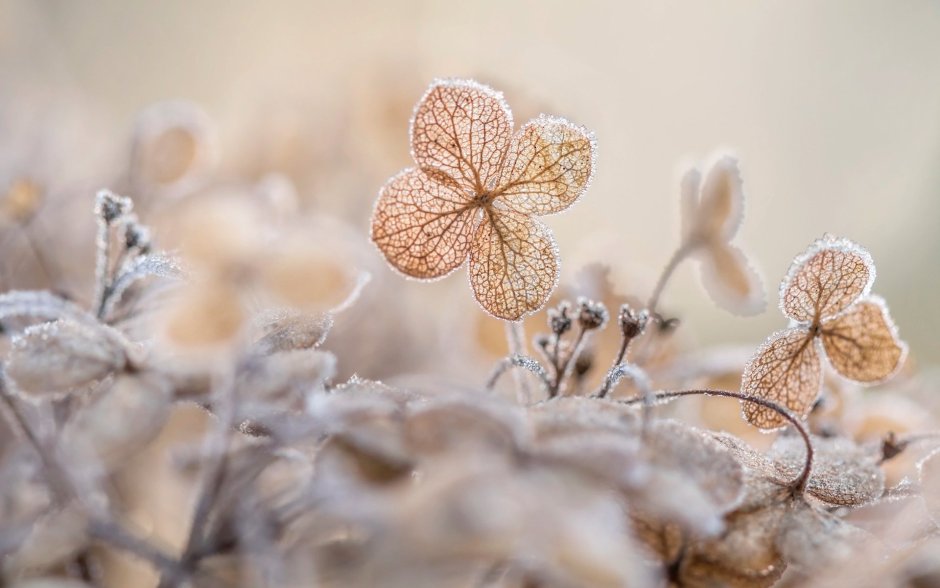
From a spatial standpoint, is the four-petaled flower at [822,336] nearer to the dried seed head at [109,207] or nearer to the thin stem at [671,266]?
the thin stem at [671,266]

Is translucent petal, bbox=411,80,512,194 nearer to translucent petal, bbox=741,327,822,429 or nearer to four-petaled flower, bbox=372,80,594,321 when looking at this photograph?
four-petaled flower, bbox=372,80,594,321

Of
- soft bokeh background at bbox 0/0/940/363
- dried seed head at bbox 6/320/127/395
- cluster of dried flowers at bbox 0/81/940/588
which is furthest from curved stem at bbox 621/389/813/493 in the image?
soft bokeh background at bbox 0/0/940/363

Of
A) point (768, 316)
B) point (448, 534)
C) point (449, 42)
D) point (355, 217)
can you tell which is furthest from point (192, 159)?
point (768, 316)

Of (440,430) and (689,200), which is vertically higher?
(689,200)

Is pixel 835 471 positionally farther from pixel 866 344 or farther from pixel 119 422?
pixel 119 422

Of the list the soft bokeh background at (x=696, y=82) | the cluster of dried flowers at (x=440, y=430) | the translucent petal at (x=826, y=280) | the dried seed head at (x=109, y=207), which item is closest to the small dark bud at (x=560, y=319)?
the cluster of dried flowers at (x=440, y=430)

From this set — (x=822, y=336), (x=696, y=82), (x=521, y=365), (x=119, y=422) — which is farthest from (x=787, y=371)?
(x=696, y=82)

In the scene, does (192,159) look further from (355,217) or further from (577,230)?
(577,230)
